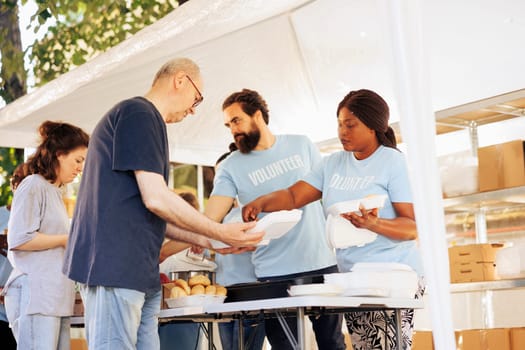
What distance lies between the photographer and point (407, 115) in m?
2.50

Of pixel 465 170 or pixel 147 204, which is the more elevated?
pixel 465 170

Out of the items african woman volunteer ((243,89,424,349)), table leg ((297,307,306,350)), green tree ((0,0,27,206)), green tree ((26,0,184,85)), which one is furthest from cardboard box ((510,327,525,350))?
green tree ((26,0,184,85))

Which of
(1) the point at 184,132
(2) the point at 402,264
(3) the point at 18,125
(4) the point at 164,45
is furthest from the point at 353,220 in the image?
(3) the point at 18,125

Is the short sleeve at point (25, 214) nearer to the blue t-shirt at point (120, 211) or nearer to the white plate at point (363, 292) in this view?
the blue t-shirt at point (120, 211)

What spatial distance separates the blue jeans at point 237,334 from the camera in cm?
442

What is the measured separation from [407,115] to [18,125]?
4.16 meters

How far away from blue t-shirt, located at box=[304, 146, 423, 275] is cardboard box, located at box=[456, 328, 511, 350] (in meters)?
1.35

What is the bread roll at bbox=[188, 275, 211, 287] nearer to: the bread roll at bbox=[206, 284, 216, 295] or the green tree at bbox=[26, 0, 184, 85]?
the bread roll at bbox=[206, 284, 216, 295]

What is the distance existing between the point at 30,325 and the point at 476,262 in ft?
8.48

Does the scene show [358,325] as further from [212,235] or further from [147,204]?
[147,204]

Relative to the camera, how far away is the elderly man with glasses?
2770 mm

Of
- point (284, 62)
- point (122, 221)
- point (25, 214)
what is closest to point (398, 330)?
point (122, 221)

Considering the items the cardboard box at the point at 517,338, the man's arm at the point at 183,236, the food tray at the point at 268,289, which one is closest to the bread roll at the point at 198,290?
the food tray at the point at 268,289

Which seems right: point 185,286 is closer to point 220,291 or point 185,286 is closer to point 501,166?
point 220,291
